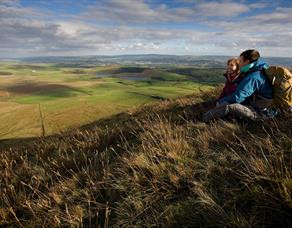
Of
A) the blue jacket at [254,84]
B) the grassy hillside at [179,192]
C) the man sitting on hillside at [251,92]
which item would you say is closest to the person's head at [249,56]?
the man sitting on hillside at [251,92]

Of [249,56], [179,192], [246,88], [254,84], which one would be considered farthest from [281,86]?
[179,192]

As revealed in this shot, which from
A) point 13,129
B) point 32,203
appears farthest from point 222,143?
point 13,129

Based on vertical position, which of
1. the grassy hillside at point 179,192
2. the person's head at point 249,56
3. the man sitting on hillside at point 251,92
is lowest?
the grassy hillside at point 179,192

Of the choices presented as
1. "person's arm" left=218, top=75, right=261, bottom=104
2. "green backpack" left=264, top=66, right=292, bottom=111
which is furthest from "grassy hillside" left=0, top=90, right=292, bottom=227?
"person's arm" left=218, top=75, right=261, bottom=104

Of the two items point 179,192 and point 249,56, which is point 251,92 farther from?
point 179,192

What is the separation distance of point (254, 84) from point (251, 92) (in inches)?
7.6

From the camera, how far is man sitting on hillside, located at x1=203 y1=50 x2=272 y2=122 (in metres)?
6.36

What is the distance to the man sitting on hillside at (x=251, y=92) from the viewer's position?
6355 mm

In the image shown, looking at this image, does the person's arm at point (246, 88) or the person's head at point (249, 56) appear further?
the person's head at point (249, 56)

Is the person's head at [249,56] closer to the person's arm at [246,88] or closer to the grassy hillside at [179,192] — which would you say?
the person's arm at [246,88]

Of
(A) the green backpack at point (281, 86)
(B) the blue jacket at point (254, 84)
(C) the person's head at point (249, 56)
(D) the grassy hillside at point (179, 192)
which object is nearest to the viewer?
(D) the grassy hillside at point (179, 192)

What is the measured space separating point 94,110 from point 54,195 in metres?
62.0

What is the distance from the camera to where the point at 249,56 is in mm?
6664

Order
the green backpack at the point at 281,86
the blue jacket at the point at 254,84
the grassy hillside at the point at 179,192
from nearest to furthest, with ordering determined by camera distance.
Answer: the grassy hillside at the point at 179,192 < the green backpack at the point at 281,86 < the blue jacket at the point at 254,84
